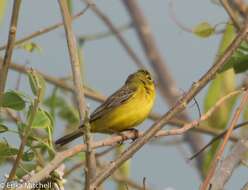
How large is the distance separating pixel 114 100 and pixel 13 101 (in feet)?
6.78

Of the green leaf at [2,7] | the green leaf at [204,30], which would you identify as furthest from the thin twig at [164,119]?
the green leaf at [2,7]

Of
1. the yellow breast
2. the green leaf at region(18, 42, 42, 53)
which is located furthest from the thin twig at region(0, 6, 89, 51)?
the yellow breast

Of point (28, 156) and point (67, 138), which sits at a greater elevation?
point (67, 138)

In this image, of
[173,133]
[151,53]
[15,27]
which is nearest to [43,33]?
[173,133]

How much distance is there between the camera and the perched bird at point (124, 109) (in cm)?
340

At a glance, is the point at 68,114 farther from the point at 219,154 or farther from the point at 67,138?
the point at 219,154

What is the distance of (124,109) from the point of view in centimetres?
350

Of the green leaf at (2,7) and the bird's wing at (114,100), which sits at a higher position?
the bird's wing at (114,100)

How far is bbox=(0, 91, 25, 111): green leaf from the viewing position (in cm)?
150

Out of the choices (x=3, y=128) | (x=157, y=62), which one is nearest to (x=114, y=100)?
(x=157, y=62)

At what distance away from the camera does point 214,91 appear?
3.41m

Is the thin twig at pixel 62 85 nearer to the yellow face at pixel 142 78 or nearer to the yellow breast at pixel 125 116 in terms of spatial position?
the yellow breast at pixel 125 116

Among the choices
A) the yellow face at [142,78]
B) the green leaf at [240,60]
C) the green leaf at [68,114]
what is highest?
the yellow face at [142,78]

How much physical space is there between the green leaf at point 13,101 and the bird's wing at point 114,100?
1786 mm
